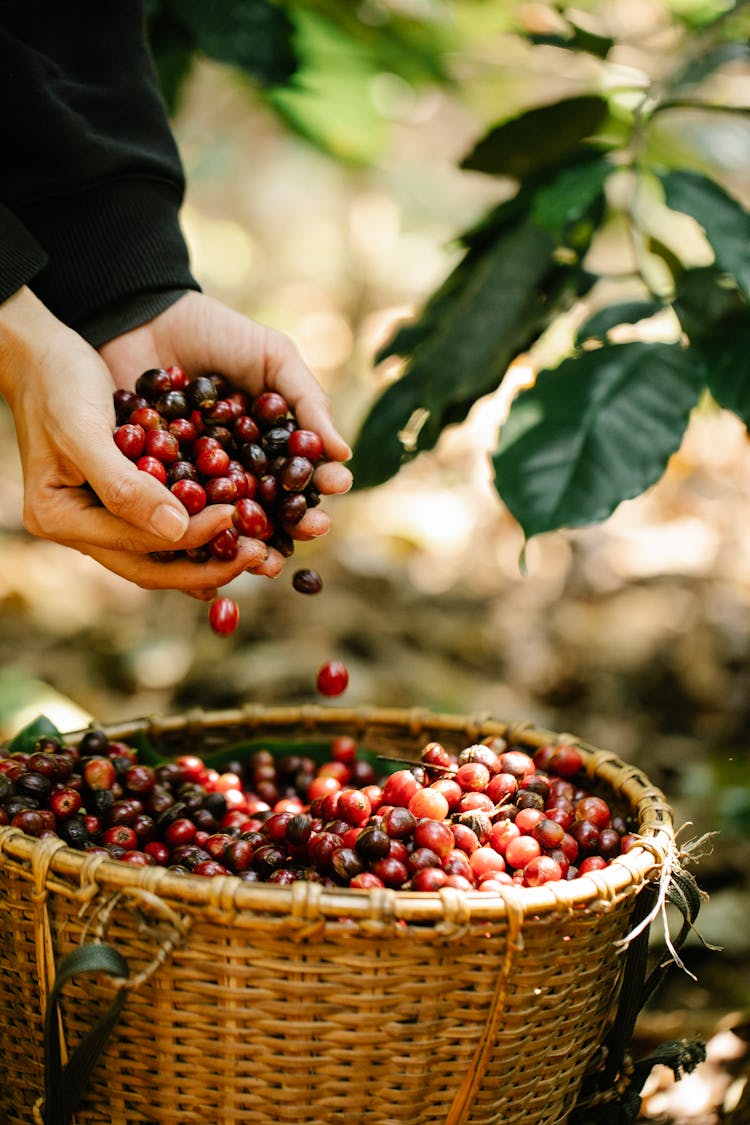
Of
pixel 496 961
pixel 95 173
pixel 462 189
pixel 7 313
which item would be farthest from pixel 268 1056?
pixel 462 189

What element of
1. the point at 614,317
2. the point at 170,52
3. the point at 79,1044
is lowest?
the point at 79,1044

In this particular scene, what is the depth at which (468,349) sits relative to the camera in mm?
1688

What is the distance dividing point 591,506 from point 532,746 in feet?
1.39

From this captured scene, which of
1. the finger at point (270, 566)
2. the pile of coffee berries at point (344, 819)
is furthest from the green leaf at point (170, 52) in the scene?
the pile of coffee berries at point (344, 819)

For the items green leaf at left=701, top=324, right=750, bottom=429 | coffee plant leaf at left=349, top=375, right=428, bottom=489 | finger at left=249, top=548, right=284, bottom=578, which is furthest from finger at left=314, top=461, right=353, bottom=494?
green leaf at left=701, top=324, right=750, bottom=429

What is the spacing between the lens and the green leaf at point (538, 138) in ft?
5.98

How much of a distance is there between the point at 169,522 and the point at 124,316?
1.73 feet

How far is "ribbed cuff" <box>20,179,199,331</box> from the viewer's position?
1.61m

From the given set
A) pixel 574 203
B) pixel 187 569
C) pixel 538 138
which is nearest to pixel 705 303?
pixel 574 203

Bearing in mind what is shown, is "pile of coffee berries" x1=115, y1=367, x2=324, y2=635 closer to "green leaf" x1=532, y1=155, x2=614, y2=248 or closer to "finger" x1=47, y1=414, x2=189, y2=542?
"finger" x1=47, y1=414, x2=189, y2=542

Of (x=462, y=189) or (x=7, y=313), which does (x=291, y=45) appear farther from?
(x=462, y=189)

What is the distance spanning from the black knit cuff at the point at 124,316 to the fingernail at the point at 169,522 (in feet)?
1.61

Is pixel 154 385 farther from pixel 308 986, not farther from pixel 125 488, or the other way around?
pixel 308 986

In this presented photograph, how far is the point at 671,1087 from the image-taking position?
1609 mm
